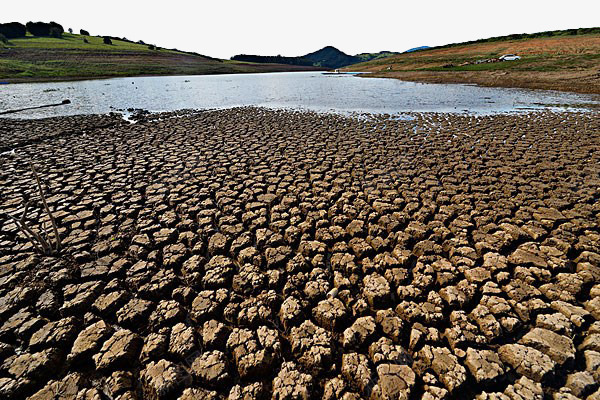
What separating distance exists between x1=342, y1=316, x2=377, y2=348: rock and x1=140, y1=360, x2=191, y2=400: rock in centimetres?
161

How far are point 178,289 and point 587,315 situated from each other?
4.83 m

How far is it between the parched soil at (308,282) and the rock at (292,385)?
0.02 m

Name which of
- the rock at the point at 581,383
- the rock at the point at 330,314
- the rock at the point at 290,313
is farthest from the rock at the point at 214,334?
the rock at the point at 581,383

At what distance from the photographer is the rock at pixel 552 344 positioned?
2494 millimetres

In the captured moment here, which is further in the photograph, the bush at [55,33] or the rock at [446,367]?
the bush at [55,33]

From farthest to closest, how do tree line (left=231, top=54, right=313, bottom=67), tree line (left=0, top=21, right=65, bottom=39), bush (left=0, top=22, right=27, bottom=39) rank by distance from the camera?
tree line (left=231, top=54, right=313, bottom=67) → tree line (left=0, top=21, right=65, bottom=39) → bush (left=0, top=22, right=27, bottom=39)

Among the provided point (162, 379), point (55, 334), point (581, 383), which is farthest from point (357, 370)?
point (55, 334)

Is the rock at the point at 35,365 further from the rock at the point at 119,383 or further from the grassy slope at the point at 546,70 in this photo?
the grassy slope at the point at 546,70

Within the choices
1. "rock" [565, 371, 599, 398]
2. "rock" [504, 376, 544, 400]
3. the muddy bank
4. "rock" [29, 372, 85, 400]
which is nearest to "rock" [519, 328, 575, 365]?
"rock" [565, 371, 599, 398]

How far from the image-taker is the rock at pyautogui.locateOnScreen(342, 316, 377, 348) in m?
2.74

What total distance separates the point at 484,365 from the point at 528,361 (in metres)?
0.43

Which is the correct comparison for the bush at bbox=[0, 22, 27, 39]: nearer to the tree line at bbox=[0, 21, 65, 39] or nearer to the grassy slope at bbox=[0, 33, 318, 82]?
the tree line at bbox=[0, 21, 65, 39]

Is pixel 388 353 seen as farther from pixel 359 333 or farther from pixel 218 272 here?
pixel 218 272

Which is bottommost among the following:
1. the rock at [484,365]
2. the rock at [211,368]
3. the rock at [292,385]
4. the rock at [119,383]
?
Result: the rock at [119,383]
